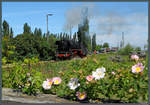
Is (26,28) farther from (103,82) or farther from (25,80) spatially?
(103,82)

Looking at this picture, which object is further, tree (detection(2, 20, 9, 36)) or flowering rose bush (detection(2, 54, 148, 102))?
tree (detection(2, 20, 9, 36))

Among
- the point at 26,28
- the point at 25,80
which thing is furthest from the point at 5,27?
the point at 25,80

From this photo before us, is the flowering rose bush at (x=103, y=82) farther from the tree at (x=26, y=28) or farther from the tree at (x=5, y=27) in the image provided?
the tree at (x=5, y=27)

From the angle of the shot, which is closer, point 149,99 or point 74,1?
point 149,99

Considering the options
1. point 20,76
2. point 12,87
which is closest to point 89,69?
point 20,76

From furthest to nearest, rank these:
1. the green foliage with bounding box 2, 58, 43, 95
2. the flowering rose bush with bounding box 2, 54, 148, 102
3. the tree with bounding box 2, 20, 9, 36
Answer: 1. the tree with bounding box 2, 20, 9, 36
2. the green foliage with bounding box 2, 58, 43, 95
3. the flowering rose bush with bounding box 2, 54, 148, 102

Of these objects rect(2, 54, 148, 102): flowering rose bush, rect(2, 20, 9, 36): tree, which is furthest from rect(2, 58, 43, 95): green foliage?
rect(2, 20, 9, 36): tree

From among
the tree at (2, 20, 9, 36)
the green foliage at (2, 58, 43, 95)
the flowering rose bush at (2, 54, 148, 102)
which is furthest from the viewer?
the tree at (2, 20, 9, 36)

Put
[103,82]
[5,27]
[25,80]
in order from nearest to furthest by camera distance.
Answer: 1. [103,82]
2. [25,80]
3. [5,27]

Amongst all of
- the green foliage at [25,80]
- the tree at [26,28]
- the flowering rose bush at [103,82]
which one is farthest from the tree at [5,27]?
the flowering rose bush at [103,82]

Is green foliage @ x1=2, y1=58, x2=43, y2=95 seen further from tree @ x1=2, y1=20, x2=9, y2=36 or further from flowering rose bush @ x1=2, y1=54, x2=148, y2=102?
tree @ x1=2, y1=20, x2=9, y2=36

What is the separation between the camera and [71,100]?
2754mm

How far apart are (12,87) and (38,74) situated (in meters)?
0.43

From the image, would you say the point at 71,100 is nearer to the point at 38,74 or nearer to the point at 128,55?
the point at 38,74
